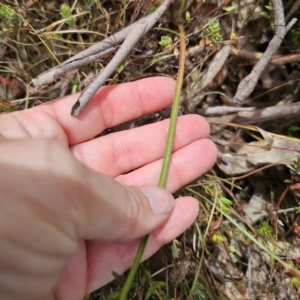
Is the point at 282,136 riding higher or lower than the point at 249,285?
higher

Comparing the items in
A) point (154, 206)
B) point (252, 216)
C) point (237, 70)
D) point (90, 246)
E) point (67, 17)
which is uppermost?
point (67, 17)

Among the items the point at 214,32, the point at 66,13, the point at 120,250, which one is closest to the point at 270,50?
the point at 214,32

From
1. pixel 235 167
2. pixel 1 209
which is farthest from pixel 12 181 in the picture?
pixel 235 167

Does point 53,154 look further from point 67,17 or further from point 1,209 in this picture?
point 67,17

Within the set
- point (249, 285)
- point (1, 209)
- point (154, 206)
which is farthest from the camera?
point (249, 285)

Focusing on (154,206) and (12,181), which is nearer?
(12,181)

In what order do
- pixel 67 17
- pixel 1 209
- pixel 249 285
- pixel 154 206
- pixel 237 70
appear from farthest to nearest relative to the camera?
1. pixel 237 70
2. pixel 249 285
3. pixel 67 17
4. pixel 154 206
5. pixel 1 209

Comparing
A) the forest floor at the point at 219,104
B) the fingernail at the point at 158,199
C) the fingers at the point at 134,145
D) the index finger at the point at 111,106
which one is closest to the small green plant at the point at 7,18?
the forest floor at the point at 219,104
